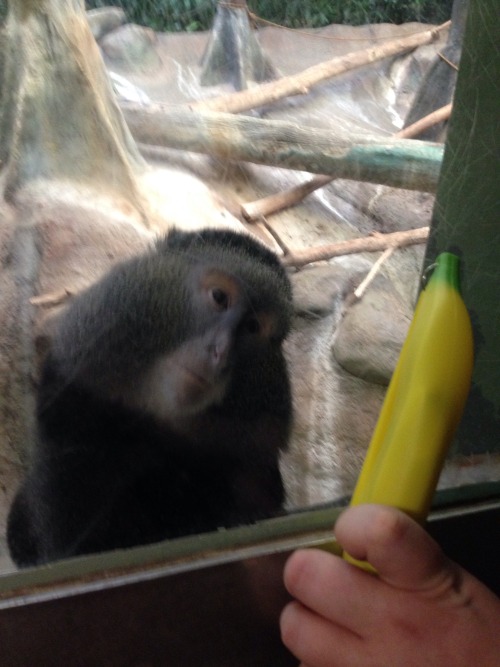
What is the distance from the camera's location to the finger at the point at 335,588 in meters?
0.80

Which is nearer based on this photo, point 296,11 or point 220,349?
point 296,11

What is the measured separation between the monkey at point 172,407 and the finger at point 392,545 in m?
0.26

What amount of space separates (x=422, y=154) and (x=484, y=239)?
201 millimetres

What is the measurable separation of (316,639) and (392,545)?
20 centimetres

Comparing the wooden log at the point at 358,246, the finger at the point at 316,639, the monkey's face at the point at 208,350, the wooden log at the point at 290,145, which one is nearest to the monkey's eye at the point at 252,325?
the monkey's face at the point at 208,350

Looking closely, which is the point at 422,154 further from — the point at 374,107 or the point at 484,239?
the point at 484,239

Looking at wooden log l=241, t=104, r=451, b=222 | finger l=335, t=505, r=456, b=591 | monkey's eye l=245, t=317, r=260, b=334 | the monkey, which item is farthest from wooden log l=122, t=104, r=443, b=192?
finger l=335, t=505, r=456, b=591

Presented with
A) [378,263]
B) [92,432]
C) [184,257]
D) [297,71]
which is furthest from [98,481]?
[297,71]

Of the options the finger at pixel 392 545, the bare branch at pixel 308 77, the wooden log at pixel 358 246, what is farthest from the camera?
the wooden log at pixel 358 246

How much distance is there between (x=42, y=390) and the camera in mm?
935

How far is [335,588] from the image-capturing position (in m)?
0.81

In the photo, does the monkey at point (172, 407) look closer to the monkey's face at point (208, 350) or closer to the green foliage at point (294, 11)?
the monkey's face at point (208, 350)

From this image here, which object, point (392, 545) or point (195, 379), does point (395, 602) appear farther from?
point (195, 379)

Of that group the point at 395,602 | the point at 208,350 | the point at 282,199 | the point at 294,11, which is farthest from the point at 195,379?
the point at 294,11
